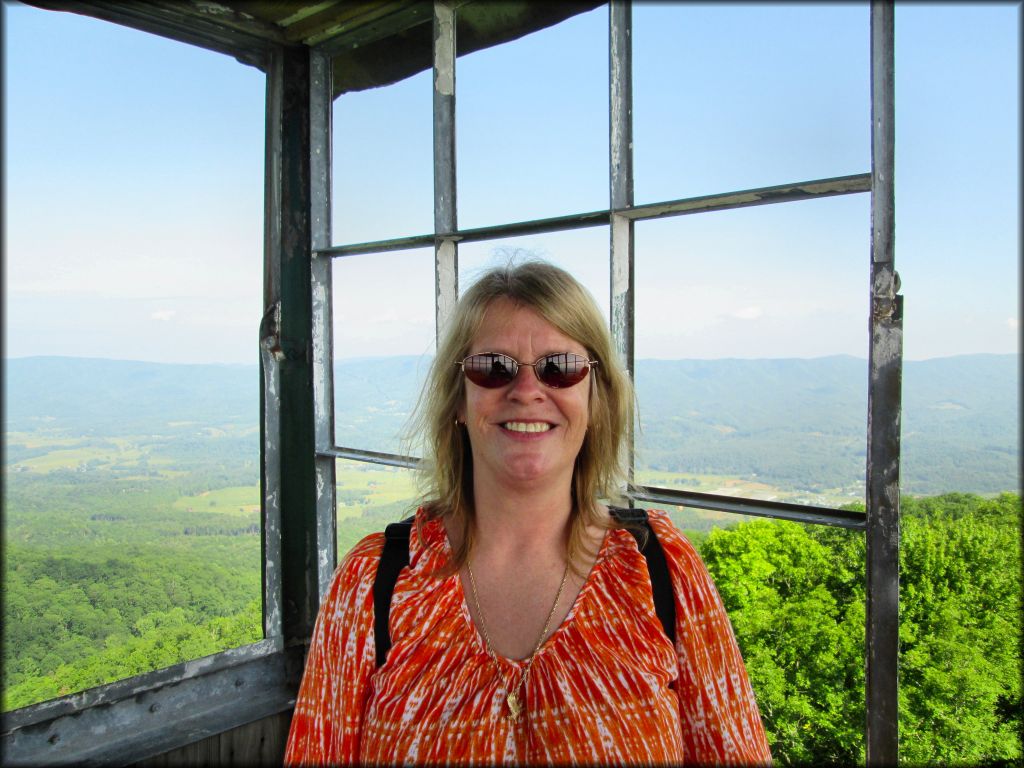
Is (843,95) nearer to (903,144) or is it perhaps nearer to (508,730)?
(903,144)

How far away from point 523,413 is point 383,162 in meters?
1.81

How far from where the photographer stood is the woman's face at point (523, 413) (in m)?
1.31

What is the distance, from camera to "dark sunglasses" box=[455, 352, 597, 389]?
1.34 metres

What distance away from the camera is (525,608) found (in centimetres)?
127

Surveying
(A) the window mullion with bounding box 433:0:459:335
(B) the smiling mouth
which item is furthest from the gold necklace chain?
(A) the window mullion with bounding box 433:0:459:335

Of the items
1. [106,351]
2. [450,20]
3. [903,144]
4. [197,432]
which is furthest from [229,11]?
[903,144]

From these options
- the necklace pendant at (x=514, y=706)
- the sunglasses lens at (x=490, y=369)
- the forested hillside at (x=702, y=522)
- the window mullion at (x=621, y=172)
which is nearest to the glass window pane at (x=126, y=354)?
the forested hillside at (x=702, y=522)

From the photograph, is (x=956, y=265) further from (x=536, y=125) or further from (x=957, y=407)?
(x=536, y=125)

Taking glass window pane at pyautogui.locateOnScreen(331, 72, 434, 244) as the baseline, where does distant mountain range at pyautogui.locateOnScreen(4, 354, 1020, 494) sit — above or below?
below

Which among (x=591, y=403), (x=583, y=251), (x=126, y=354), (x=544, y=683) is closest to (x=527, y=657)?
(x=544, y=683)

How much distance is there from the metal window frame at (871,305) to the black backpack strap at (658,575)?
1.64 feet

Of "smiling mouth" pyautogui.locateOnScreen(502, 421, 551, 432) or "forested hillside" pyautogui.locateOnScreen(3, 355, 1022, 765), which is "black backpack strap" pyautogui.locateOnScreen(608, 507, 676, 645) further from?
"forested hillside" pyautogui.locateOnScreen(3, 355, 1022, 765)

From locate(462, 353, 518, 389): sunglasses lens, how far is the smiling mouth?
3.0 inches

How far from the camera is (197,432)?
2.77 m
